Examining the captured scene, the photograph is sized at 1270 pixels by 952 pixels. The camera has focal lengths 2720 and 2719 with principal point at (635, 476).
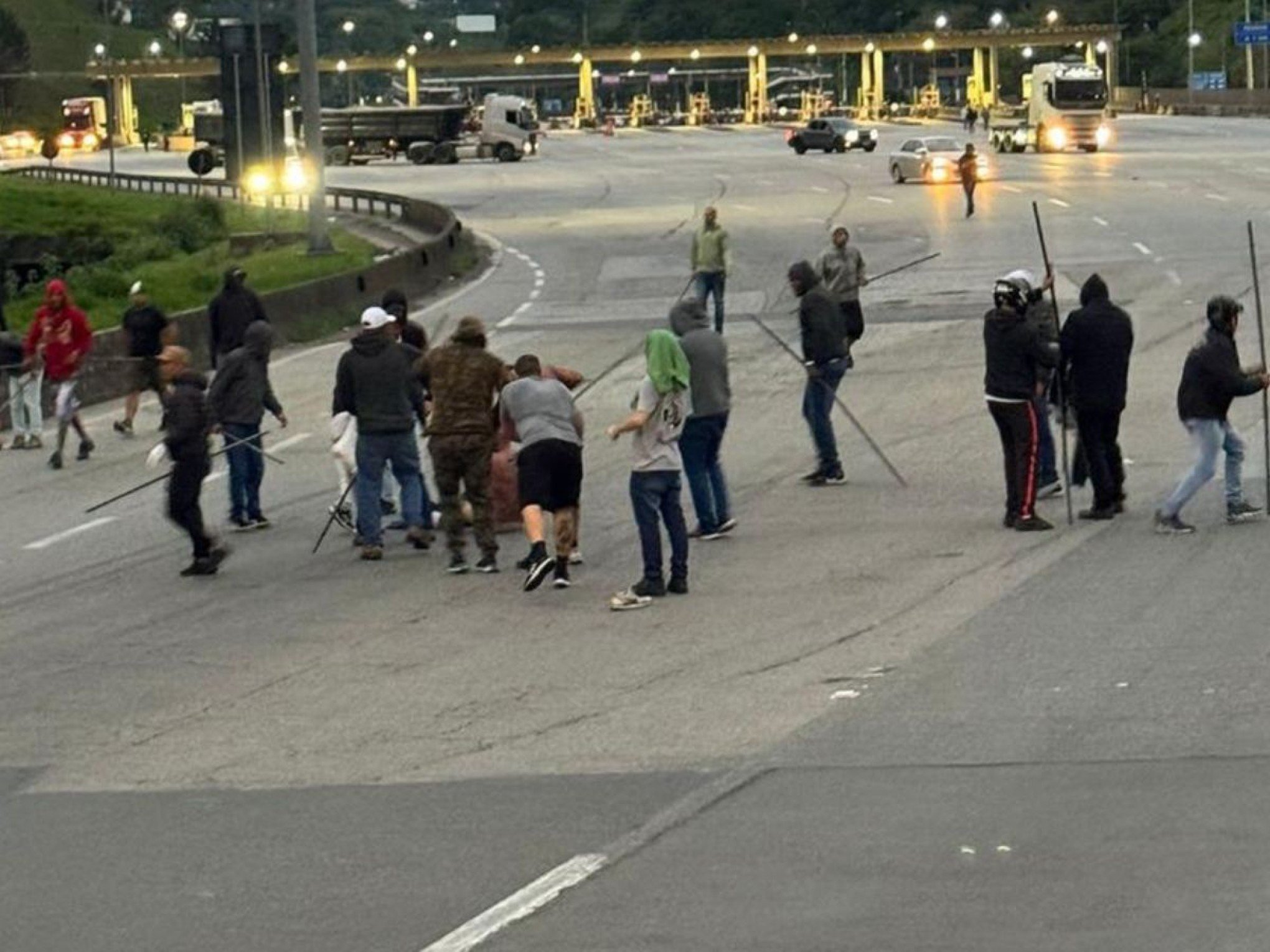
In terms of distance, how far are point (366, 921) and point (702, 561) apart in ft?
28.8

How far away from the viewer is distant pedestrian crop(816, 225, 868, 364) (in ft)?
80.0

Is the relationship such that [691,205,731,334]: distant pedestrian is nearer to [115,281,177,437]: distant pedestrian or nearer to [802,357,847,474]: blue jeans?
[115,281,177,437]: distant pedestrian

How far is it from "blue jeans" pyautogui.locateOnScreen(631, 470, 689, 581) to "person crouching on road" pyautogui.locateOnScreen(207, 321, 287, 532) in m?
4.65

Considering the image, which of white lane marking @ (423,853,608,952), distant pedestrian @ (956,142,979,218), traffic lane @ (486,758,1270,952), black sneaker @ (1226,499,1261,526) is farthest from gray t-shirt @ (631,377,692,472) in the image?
distant pedestrian @ (956,142,979,218)

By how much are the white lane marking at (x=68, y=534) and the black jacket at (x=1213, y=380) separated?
8.58 metres

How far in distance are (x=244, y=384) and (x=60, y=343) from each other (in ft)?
21.1

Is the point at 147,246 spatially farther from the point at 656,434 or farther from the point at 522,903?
the point at 522,903

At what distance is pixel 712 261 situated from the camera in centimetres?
3322

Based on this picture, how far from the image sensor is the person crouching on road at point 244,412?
20.2 m

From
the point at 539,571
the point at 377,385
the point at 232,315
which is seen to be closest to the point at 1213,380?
the point at 539,571

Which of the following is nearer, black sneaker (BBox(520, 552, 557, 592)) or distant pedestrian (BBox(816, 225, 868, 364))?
black sneaker (BBox(520, 552, 557, 592))

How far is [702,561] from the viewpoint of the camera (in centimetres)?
1792

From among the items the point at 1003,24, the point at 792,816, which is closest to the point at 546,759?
the point at 792,816

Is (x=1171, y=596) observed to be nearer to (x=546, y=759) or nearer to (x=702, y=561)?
(x=702, y=561)
